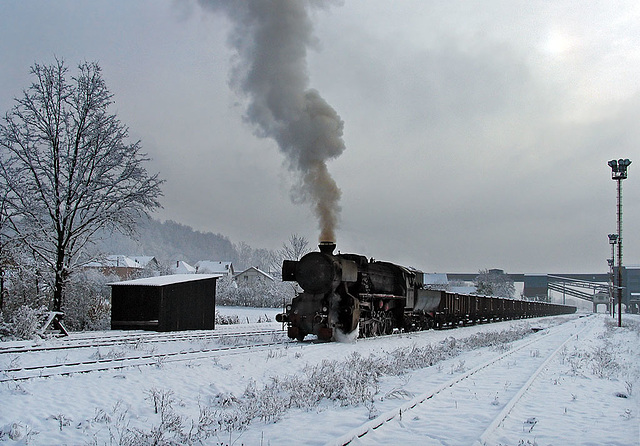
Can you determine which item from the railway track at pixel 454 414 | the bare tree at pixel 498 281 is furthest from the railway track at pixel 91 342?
the bare tree at pixel 498 281

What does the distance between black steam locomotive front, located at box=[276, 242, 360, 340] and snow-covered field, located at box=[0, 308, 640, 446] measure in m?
2.97

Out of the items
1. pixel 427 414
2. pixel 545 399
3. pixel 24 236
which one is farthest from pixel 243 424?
pixel 24 236

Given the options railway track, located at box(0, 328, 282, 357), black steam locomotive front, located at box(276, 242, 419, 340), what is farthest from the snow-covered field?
black steam locomotive front, located at box(276, 242, 419, 340)

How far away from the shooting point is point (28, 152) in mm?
20703

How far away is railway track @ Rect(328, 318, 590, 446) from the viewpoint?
6.92m

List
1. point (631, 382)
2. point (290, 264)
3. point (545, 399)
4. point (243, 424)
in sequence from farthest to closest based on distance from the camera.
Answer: point (290, 264) → point (631, 382) → point (545, 399) → point (243, 424)

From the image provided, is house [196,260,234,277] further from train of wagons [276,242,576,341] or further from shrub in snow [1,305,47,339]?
shrub in snow [1,305,47,339]

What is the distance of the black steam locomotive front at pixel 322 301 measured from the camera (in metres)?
18.1

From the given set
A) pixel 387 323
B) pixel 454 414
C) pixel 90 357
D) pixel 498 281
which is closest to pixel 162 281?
pixel 387 323

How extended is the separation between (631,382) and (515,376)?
2549 mm

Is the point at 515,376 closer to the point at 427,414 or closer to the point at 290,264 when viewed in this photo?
the point at 427,414

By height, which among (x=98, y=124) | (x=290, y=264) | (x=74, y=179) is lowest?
(x=290, y=264)

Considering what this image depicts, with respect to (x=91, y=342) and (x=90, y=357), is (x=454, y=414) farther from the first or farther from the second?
(x=91, y=342)

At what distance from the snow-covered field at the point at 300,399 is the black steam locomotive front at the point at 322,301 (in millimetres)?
2965
